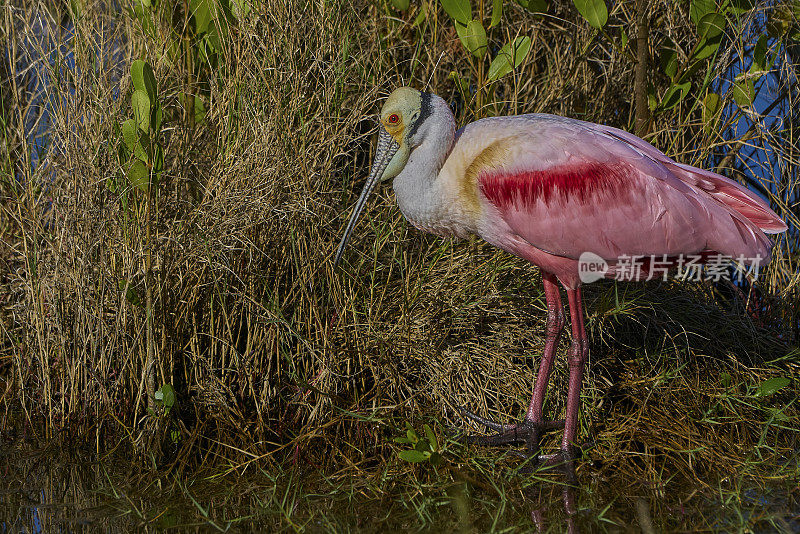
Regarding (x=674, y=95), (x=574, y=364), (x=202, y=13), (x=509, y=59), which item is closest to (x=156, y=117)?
(x=202, y=13)

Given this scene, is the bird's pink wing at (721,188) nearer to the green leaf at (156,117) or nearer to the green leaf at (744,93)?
the green leaf at (744,93)

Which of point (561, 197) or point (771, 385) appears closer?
point (561, 197)

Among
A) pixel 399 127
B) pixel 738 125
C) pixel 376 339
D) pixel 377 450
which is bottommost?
pixel 377 450

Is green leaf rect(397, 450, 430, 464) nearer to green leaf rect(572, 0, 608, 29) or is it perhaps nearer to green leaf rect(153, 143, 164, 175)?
green leaf rect(153, 143, 164, 175)

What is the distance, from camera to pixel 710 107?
4.71 meters

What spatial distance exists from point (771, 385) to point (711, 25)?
1.67 metres

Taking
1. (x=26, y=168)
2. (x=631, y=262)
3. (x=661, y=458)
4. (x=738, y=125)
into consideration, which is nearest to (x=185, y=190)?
(x=26, y=168)

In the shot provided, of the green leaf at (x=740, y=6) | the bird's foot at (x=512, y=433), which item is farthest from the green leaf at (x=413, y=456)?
the green leaf at (x=740, y=6)

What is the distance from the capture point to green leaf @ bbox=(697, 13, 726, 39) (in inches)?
167

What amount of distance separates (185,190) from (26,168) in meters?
0.81

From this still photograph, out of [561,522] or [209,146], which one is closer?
[561,522]

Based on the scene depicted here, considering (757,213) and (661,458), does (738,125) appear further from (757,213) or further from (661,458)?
(661,458)

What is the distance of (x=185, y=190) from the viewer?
4102mm

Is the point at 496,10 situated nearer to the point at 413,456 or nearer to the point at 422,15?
the point at 422,15
